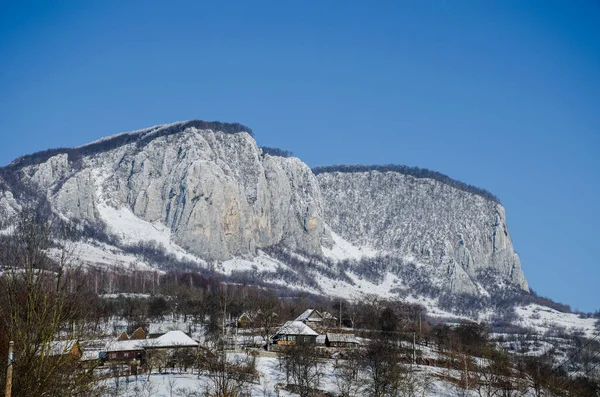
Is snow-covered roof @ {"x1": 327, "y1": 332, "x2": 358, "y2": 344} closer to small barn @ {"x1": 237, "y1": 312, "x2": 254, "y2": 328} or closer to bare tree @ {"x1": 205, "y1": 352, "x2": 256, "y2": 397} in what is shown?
small barn @ {"x1": 237, "y1": 312, "x2": 254, "y2": 328}

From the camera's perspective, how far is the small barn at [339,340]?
253 ft

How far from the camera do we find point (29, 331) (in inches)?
572

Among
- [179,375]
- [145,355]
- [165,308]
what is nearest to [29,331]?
[179,375]

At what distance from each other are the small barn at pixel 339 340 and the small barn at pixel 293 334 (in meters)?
1.95

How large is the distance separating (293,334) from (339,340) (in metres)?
5.85

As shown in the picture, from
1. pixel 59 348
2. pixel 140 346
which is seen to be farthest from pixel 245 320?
pixel 59 348

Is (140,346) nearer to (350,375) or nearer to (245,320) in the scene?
(350,375)

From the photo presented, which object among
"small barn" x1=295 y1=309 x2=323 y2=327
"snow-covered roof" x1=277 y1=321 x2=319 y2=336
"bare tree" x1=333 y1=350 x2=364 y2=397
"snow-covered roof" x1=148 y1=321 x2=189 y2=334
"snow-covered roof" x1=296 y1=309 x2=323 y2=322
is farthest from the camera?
"snow-covered roof" x1=296 y1=309 x2=323 y2=322

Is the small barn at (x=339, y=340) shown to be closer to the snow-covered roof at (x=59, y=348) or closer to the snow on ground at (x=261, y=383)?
the snow on ground at (x=261, y=383)

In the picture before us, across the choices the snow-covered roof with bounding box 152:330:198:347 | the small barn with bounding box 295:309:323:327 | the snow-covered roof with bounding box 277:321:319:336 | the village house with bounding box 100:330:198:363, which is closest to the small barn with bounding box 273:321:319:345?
the snow-covered roof with bounding box 277:321:319:336

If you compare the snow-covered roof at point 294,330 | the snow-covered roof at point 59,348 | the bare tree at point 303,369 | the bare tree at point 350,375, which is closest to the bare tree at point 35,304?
the snow-covered roof at point 59,348

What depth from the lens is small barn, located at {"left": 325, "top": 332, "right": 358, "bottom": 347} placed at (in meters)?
77.1

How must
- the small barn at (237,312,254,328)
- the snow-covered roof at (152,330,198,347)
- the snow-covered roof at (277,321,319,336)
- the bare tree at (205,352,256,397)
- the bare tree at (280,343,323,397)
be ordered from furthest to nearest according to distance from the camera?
the small barn at (237,312,254,328) < the snow-covered roof at (277,321,319,336) < the snow-covered roof at (152,330,198,347) < the bare tree at (280,343,323,397) < the bare tree at (205,352,256,397)

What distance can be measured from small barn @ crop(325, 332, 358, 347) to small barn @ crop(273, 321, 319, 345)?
1954 millimetres
